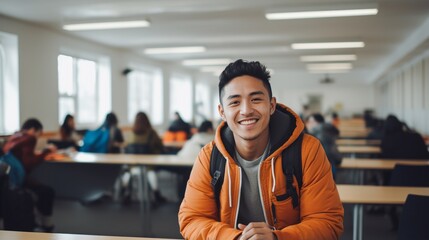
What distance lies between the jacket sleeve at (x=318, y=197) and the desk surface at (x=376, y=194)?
1132 millimetres

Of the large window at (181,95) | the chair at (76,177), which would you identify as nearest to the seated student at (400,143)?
the chair at (76,177)

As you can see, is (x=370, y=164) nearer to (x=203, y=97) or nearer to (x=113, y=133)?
(x=113, y=133)

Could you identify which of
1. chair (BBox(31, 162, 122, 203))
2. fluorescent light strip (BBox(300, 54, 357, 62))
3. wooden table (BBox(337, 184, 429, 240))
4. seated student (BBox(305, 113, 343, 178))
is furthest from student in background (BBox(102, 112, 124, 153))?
fluorescent light strip (BBox(300, 54, 357, 62))

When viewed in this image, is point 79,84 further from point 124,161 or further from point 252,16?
point 124,161

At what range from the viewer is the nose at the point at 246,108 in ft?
5.26

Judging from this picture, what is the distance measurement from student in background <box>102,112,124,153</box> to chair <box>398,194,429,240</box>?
448 centimetres

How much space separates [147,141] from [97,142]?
0.69 metres

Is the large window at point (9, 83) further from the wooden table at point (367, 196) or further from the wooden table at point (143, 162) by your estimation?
the wooden table at point (367, 196)

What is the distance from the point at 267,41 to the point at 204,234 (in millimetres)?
7605

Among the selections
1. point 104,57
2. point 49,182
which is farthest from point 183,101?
point 49,182

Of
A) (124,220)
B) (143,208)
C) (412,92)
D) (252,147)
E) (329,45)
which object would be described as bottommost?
(124,220)

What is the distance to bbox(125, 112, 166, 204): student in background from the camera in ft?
18.4

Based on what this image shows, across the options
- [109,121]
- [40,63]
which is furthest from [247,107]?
[40,63]

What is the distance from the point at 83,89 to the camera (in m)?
9.13
